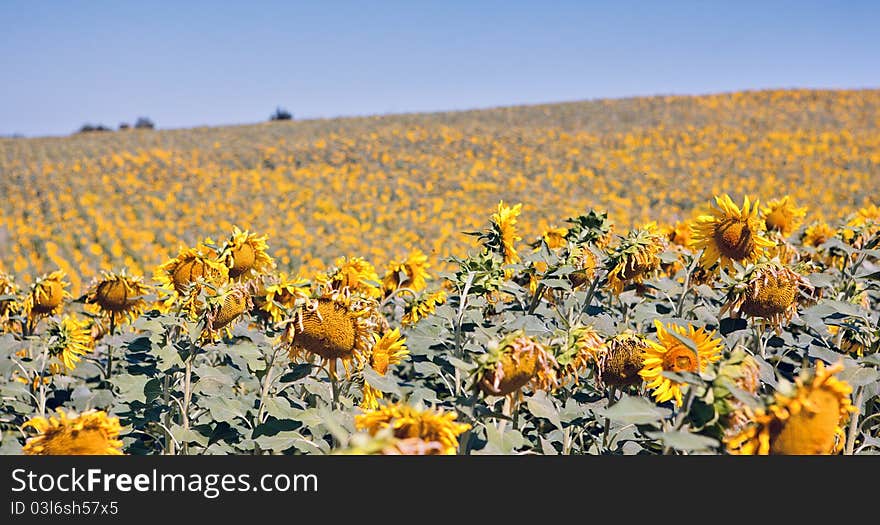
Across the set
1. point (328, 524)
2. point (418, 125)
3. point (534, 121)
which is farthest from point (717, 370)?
point (534, 121)

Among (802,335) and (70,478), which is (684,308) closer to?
(802,335)

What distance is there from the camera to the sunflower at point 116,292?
9.32ft

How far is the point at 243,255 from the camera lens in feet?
8.05

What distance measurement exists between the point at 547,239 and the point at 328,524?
84.3 inches

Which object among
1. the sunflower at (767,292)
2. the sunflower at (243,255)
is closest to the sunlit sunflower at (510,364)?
the sunflower at (767,292)

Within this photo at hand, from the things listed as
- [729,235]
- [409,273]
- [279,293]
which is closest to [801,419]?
[729,235]

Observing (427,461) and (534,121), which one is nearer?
(427,461)

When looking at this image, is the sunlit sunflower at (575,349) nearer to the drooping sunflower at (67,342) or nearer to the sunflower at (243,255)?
the sunflower at (243,255)

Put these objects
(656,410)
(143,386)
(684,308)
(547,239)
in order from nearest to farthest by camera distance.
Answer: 1. (656,410)
2. (143,386)
3. (684,308)
4. (547,239)

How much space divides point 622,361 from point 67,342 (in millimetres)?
2291

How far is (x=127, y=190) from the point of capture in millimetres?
15578

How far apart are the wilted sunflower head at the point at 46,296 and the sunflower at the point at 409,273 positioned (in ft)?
4.85

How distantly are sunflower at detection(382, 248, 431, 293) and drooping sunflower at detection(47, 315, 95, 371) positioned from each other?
4.53ft

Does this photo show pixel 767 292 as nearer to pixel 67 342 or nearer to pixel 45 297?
pixel 67 342
